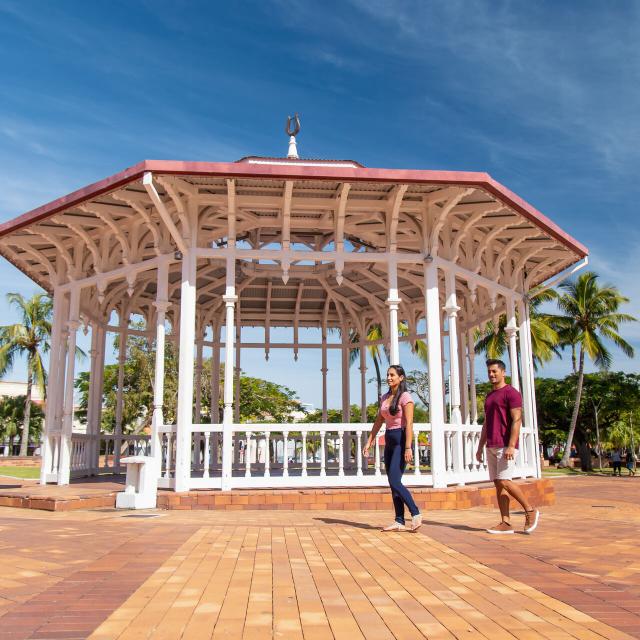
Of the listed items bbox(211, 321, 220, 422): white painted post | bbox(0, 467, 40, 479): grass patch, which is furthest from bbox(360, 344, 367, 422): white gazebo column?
bbox(0, 467, 40, 479): grass patch

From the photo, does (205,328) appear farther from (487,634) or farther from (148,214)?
(487,634)

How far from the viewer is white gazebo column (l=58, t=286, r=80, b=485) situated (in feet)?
34.8

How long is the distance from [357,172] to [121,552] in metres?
5.60

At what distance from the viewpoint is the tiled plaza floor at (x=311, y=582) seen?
2955 mm

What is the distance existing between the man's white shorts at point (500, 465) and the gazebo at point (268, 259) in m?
2.72

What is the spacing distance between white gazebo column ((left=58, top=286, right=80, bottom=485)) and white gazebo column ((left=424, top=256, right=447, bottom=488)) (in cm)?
622

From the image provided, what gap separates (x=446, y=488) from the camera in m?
8.80

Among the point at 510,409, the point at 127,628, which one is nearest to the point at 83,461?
the point at 510,409

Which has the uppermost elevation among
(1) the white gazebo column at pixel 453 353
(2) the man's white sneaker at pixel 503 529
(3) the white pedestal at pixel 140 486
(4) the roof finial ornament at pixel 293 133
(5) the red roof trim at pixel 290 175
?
(4) the roof finial ornament at pixel 293 133

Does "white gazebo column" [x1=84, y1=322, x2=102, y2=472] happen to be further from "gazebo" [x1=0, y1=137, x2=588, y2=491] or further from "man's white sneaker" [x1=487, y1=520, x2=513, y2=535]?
"man's white sneaker" [x1=487, y1=520, x2=513, y2=535]

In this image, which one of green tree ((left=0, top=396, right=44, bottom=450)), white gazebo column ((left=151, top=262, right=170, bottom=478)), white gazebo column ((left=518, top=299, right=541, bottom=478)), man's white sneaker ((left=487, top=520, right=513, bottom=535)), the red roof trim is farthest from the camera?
green tree ((left=0, top=396, right=44, bottom=450))

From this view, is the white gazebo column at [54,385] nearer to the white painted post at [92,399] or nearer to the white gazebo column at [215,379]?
the white painted post at [92,399]

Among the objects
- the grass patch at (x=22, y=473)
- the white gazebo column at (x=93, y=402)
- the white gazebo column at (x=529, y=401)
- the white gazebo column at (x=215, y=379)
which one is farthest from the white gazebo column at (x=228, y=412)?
the grass patch at (x=22, y=473)

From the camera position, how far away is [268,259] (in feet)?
31.5
